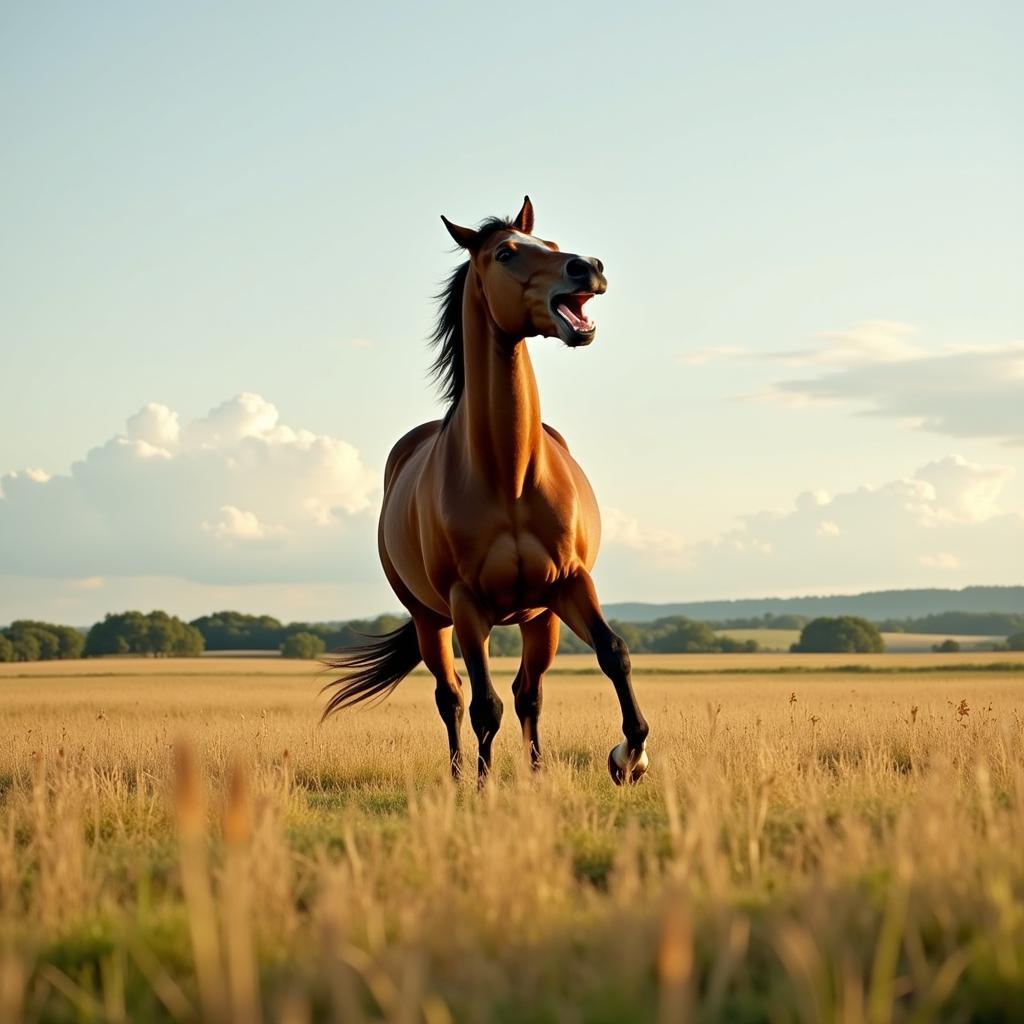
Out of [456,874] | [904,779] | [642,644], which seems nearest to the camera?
[456,874]

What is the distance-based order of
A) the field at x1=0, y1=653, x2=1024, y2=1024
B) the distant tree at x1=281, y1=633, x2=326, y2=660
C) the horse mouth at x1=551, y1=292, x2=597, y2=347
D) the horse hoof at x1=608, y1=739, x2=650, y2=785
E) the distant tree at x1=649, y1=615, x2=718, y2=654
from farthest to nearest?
the distant tree at x1=649, y1=615, x2=718, y2=654 → the distant tree at x1=281, y1=633, x2=326, y2=660 → the horse hoof at x1=608, y1=739, x2=650, y2=785 → the horse mouth at x1=551, y1=292, x2=597, y2=347 → the field at x1=0, y1=653, x2=1024, y2=1024

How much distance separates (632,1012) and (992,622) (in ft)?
444

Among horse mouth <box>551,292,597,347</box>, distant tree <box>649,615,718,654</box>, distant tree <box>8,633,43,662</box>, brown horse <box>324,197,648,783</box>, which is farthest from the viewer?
distant tree <box>649,615,718,654</box>

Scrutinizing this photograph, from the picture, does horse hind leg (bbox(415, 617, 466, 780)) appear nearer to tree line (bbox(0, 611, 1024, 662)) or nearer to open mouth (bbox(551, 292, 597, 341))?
open mouth (bbox(551, 292, 597, 341))

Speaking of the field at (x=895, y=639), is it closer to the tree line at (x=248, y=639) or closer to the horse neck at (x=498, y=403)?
the tree line at (x=248, y=639)

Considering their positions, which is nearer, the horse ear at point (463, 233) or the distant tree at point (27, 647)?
the horse ear at point (463, 233)

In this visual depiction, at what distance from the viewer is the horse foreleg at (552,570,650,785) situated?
26.5 feet

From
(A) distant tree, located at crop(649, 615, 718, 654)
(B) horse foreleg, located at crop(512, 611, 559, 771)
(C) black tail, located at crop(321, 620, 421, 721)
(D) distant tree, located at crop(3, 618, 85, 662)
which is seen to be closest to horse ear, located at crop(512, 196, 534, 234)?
(B) horse foreleg, located at crop(512, 611, 559, 771)

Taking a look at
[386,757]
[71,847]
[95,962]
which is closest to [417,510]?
[386,757]

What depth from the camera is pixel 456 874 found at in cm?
502

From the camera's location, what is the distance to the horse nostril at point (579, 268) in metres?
7.54

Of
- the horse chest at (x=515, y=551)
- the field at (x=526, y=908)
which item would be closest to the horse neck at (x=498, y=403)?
the horse chest at (x=515, y=551)

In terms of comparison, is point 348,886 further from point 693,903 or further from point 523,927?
point 693,903

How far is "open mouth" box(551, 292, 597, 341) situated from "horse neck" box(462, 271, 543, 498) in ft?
2.49
